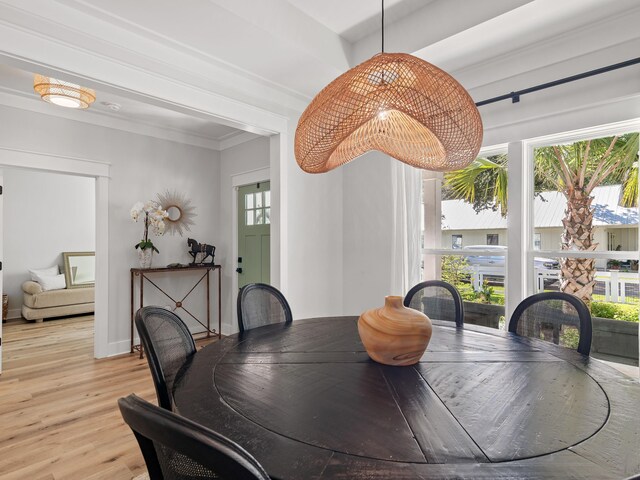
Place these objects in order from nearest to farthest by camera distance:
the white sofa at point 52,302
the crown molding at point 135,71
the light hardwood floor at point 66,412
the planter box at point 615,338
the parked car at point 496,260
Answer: the crown molding at point 135,71
the light hardwood floor at point 66,412
the planter box at point 615,338
the parked car at point 496,260
the white sofa at point 52,302

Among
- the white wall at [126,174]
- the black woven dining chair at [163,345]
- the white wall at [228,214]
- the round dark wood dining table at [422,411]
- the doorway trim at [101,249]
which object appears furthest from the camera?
the white wall at [228,214]

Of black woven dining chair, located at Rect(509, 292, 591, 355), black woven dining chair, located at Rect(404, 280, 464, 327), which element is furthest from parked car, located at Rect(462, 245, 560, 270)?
black woven dining chair, located at Rect(509, 292, 591, 355)

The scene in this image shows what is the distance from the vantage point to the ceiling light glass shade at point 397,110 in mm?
1363

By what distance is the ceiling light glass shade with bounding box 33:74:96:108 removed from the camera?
2.75 meters

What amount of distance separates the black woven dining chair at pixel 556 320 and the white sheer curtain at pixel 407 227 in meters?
1.12

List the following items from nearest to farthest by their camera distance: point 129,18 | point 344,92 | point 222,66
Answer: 1. point 344,92
2. point 129,18
3. point 222,66

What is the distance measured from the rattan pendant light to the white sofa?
5762 mm

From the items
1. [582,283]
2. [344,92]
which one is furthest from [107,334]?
[582,283]

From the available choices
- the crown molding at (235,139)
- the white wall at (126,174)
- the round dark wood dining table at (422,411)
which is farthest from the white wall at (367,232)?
the white wall at (126,174)

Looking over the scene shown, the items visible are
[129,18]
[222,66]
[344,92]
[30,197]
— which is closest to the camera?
[344,92]

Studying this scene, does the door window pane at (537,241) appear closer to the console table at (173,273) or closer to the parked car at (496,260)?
the parked car at (496,260)

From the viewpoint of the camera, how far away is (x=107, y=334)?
390 cm

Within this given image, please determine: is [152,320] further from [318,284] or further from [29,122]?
[29,122]

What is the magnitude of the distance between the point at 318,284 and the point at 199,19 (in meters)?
2.31
